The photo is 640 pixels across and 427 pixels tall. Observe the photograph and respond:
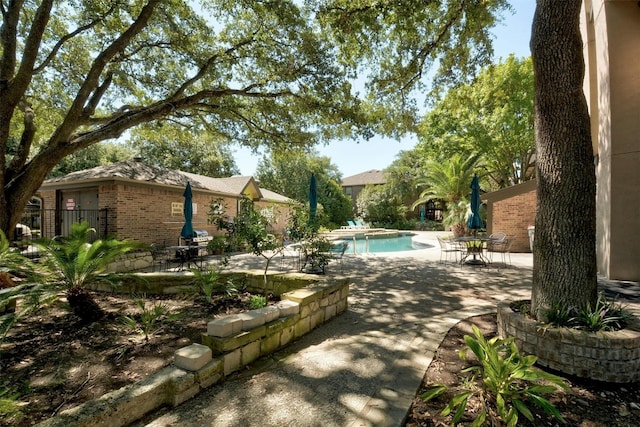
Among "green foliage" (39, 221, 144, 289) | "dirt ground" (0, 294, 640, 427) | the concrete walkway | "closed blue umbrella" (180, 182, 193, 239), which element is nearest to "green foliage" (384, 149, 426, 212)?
"closed blue umbrella" (180, 182, 193, 239)

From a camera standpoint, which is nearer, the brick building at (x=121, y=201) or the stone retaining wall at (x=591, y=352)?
the stone retaining wall at (x=591, y=352)

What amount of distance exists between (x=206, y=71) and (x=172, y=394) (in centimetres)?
943

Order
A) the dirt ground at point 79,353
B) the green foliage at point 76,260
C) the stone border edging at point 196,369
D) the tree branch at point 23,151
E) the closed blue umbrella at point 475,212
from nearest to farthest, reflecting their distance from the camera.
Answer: the stone border edging at point 196,369 → the dirt ground at point 79,353 → the green foliage at point 76,260 → the tree branch at point 23,151 → the closed blue umbrella at point 475,212

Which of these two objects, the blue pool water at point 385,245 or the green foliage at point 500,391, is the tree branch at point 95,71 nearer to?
the green foliage at point 500,391

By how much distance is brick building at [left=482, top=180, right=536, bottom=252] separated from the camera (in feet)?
37.9

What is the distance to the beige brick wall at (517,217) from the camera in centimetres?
1154

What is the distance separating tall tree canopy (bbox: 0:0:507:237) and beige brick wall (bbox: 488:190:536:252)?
17.8 ft

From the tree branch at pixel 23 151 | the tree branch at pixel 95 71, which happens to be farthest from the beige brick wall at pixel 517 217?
the tree branch at pixel 23 151

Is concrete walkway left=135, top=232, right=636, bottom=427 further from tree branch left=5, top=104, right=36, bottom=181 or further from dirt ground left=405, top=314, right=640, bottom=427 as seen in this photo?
tree branch left=5, top=104, right=36, bottom=181

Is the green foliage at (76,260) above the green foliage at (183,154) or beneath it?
beneath

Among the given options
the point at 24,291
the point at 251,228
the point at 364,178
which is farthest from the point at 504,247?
the point at 364,178

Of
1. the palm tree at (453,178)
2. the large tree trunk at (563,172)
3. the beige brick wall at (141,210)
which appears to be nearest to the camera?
the large tree trunk at (563,172)

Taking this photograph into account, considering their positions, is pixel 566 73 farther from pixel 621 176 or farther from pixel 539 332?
pixel 621 176

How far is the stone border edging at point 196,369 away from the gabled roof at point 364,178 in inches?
1463
